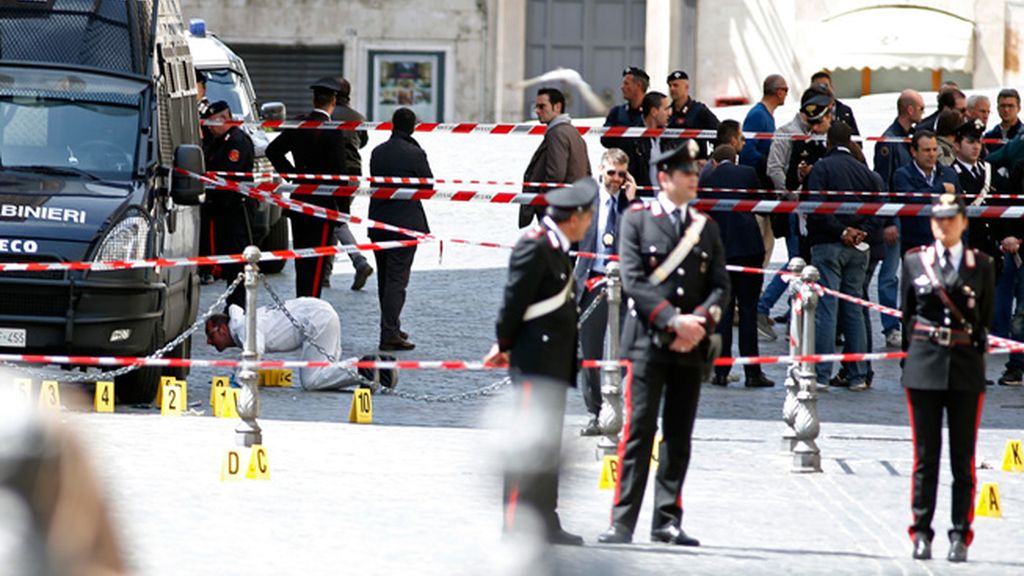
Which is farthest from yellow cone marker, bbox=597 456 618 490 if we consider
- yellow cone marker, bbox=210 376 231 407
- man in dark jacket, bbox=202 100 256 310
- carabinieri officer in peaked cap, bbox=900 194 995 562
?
man in dark jacket, bbox=202 100 256 310

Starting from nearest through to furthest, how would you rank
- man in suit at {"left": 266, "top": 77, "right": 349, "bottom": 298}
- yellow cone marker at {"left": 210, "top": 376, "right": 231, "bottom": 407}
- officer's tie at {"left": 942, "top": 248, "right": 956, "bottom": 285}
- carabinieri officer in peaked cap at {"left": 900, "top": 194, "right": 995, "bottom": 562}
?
carabinieri officer in peaked cap at {"left": 900, "top": 194, "right": 995, "bottom": 562} < officer's tie at {"left": 942, "top": 248, "right": 956, "bottom": 285} < yellow cone marker at {"left": 210, "top": 376, "right": 231, "bottom": 407} < man in suit at {"left": 266, "top": 77, "right": 349, "bottom": 298}

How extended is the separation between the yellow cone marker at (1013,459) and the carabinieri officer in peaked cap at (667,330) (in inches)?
120

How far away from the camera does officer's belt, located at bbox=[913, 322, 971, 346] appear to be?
862 cm

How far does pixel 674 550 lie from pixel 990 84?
3092cm

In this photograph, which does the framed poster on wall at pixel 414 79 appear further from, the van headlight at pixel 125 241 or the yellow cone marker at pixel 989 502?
the yellow cone marker at pixel 989 502

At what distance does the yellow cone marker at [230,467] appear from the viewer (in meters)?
9.77

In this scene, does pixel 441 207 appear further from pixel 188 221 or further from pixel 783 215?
pixel 188 221

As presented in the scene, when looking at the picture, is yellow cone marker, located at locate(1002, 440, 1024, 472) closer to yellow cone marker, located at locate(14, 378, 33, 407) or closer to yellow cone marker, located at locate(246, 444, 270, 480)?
yellow cone marker, located at locate(246, 444, 270, 480)

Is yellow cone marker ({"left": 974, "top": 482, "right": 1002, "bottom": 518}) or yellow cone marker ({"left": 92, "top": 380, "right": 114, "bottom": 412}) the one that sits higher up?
yellow cone marker ({"left": 92, "top": 380, "right": 114, "bottom": 412})

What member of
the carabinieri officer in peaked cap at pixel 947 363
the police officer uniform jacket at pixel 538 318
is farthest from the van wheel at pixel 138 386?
the carabinieri officer in peaked cap at pixel 947 363

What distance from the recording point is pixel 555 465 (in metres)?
5.89

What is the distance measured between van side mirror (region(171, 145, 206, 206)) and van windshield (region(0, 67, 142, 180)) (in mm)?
298

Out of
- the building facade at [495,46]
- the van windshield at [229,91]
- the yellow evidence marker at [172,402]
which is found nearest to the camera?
the yellow evidence marker at [172,402]

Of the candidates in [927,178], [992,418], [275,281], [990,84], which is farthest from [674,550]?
[990,84]
